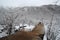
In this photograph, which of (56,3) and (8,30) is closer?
(8,30)

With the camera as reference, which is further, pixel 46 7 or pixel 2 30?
pixel 46 7

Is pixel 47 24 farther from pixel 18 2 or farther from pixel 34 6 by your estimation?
pixel 18 2

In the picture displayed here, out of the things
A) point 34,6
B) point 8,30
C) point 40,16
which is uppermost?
point 34,6

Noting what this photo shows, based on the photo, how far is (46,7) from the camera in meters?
1.39

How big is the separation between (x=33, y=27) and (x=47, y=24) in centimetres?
12

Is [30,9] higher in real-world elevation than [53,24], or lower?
higher

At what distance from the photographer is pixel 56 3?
1.44m

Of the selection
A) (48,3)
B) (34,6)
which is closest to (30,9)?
(34,6)

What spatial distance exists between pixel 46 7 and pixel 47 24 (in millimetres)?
219

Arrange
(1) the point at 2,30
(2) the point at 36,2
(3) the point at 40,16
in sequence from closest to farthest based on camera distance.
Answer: (1) the point at 2,30 → (3) the point at 40,16 → (2) the point at 36,2

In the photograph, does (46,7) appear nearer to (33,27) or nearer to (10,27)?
(33,27)

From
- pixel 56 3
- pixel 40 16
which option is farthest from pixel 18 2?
pixel 56 3

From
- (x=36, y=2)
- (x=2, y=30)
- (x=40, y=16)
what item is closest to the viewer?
(x=2, y=30)

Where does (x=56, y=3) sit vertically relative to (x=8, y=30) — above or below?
above
